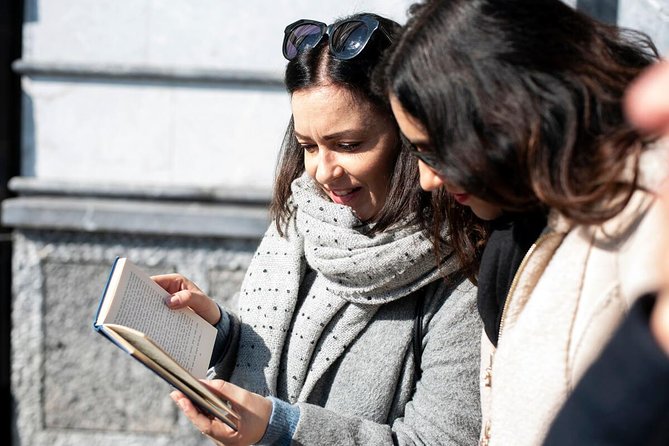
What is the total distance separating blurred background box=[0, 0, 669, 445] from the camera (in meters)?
3.74

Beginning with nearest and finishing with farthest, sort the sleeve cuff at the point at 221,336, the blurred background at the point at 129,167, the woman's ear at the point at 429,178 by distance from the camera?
the woman's ear at the point at 429,178 < the sleeve cuff at the point at 221,336 < the blurred background at the point at 129,167

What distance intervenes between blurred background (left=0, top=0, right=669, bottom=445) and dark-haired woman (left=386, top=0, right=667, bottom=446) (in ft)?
7.86

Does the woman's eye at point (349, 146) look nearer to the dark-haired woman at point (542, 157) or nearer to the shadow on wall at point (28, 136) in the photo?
the dark-haired woman at point (542, 157)

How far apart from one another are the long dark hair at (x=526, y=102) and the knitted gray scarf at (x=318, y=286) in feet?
1.74

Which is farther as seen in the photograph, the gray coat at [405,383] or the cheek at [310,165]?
the cheek at [310,165]

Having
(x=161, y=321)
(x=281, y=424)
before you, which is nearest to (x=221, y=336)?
(x=161, y=321)

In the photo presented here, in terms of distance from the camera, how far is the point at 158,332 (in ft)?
5.91

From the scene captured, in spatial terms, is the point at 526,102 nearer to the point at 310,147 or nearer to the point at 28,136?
the point at 310,147

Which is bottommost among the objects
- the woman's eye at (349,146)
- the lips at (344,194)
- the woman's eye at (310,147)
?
the lips at (344,194)

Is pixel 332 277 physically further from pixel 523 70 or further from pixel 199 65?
pixel 199 65

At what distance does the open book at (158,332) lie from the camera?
1.58 meters

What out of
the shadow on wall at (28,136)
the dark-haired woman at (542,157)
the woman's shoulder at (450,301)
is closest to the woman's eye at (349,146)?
the woman's shoulder at (450,301)

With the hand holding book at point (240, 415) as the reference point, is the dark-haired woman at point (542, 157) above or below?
above

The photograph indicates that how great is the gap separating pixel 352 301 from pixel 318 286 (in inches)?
4.6
